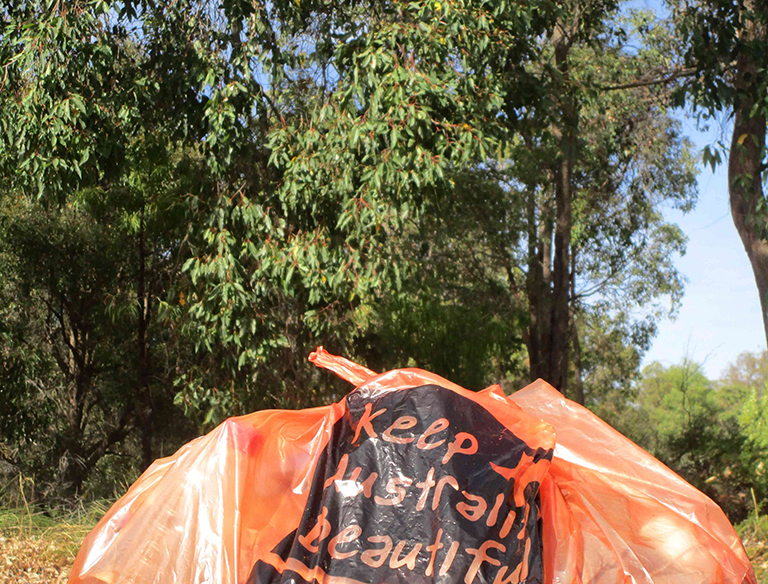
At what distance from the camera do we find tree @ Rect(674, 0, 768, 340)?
19.7ft

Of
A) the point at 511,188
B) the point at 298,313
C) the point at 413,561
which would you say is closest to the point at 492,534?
the point at 413,561

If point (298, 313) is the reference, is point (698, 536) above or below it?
below

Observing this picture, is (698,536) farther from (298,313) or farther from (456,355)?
(456,355)

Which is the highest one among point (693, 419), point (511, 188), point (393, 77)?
point (511, 188)

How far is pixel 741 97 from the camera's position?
5.95 meters

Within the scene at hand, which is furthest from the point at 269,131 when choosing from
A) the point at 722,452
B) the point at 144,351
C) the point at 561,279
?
the point at 561,279

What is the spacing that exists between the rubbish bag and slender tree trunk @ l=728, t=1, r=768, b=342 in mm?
4043

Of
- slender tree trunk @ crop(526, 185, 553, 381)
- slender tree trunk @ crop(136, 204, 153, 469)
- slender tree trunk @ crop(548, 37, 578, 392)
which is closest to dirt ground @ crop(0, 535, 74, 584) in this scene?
slender tree trunk @ crop(136, 204, 153, 469)

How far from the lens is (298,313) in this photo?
6.66m

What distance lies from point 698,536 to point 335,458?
123cm

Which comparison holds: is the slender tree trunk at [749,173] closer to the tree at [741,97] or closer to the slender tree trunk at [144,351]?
the tree at [741,97]

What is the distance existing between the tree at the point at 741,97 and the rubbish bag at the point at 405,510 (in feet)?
13.0

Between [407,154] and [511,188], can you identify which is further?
[511,188]

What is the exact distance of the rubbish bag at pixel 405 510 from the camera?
2.29m
